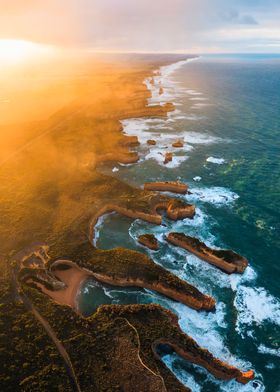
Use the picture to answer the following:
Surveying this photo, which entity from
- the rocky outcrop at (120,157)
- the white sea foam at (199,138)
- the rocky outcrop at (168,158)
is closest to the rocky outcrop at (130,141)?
the rocky outcrop at (120,157)

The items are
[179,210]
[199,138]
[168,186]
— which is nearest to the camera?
[179,210]

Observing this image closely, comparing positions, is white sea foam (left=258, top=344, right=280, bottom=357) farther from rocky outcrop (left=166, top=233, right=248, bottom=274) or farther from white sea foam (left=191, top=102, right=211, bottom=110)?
white sea foam (left=191, top=102, right=211, bottom=110)

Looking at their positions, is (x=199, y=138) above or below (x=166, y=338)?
above

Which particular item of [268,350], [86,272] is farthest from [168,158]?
[268,350]

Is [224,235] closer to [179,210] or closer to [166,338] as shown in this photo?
[179,210]

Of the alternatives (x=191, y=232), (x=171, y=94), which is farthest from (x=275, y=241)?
(x=171, y=94)

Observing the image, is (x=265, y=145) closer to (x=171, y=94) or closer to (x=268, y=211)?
(x=268, y=211)
